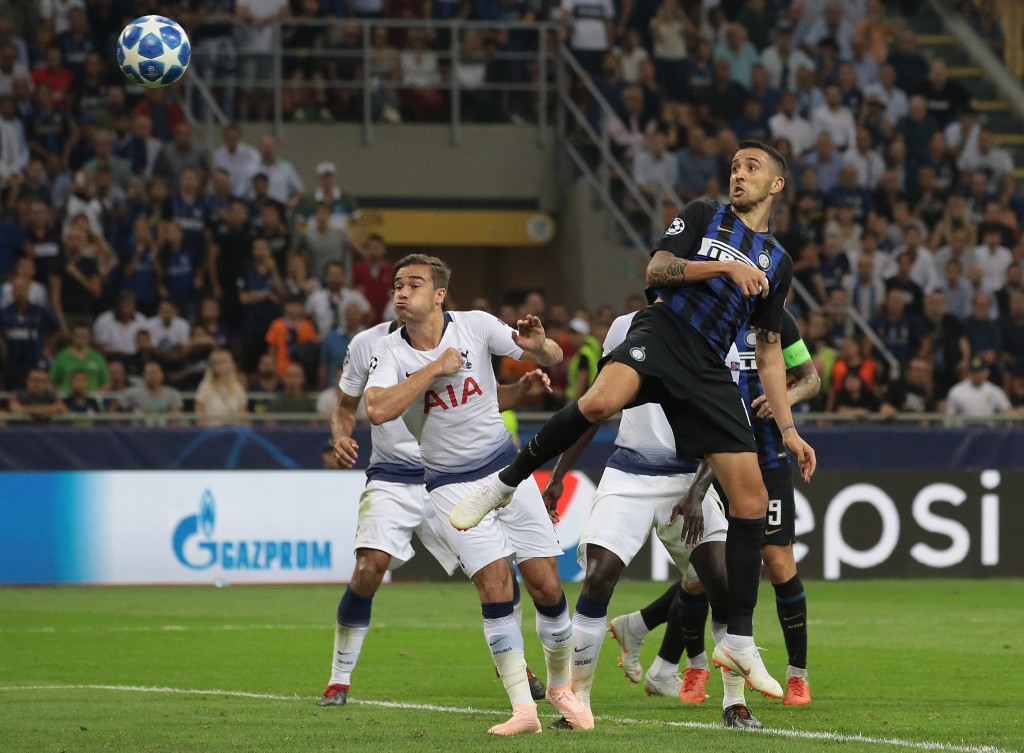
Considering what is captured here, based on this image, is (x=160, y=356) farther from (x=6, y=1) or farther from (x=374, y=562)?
(x=374, y=562)

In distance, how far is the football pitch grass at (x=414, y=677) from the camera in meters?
7.38

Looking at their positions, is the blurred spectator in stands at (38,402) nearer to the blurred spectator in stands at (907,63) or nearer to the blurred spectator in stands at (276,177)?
the blurred spectator in stands at (276,177)

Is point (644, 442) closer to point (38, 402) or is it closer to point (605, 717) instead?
point (605, 717)

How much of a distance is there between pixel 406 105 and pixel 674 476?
15940mm

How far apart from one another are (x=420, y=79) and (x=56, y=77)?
16.9ft

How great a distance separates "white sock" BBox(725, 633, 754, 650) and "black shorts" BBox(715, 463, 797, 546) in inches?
55.8

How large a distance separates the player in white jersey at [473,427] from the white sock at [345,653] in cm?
105

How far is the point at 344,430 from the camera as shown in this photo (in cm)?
874

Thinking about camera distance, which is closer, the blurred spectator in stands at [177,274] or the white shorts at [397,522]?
the white shorts at [397,522]

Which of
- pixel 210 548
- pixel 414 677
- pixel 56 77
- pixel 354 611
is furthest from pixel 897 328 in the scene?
pixel 354 611

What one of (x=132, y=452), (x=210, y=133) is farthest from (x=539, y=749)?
(x=210, y=133)

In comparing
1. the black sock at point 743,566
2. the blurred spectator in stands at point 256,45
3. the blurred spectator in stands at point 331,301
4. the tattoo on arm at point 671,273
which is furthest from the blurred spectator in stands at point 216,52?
the black sock at point 743,566

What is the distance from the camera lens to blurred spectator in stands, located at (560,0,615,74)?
78.4 feet

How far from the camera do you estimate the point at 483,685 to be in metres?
9.72
